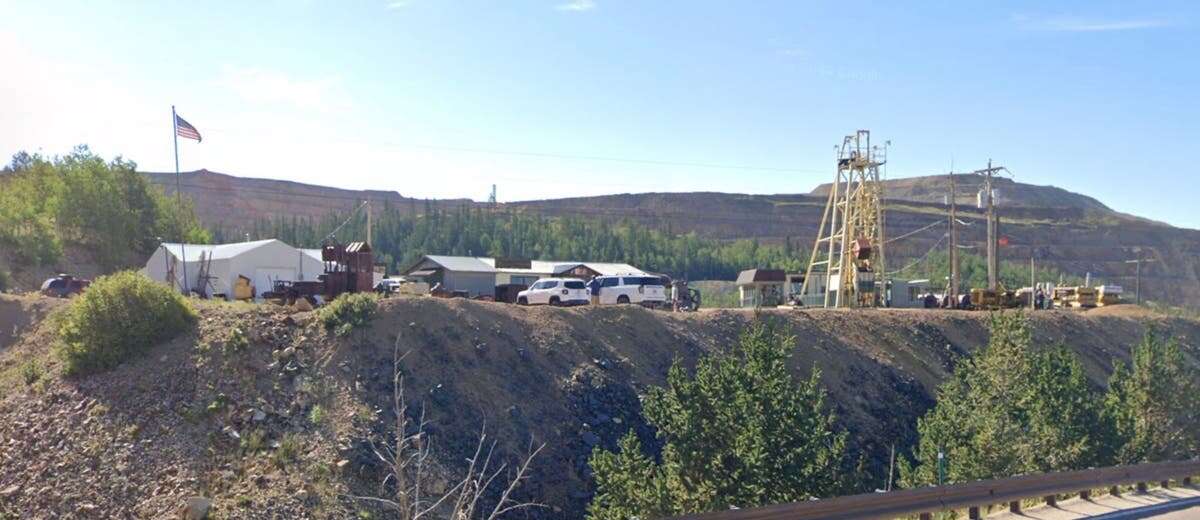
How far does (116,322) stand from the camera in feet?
106

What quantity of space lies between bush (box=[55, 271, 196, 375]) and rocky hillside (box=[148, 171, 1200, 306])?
343 feet

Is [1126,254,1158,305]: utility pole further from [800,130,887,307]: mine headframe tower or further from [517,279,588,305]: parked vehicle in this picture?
[517,279,588,305]: parked vehicle

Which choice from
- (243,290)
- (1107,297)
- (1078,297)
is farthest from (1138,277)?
(243,290)

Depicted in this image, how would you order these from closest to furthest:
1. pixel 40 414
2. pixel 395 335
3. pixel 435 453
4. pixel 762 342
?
pixel 762 342
pixel 435 453
pixel 40 414
pixel 395 335

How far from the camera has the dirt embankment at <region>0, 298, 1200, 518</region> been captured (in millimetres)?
26547

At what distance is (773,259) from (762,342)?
300ft

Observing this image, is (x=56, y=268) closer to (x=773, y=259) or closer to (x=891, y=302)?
(x=891, y=302)

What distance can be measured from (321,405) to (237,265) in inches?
845

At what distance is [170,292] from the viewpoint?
34094mm

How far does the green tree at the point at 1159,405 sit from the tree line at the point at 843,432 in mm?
38

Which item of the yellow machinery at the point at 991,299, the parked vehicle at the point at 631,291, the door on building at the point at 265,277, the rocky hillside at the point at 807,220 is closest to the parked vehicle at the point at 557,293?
the parked vehicle at the point at 631,291

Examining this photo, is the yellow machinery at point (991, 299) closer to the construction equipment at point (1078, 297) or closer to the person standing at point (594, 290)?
the construction equipment at point (1078, 297)

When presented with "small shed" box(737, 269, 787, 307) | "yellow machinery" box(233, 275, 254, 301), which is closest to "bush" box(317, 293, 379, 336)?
"yellow machinery" box(233, 275, 254, 301)

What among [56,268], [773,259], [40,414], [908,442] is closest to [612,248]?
[773,259]
